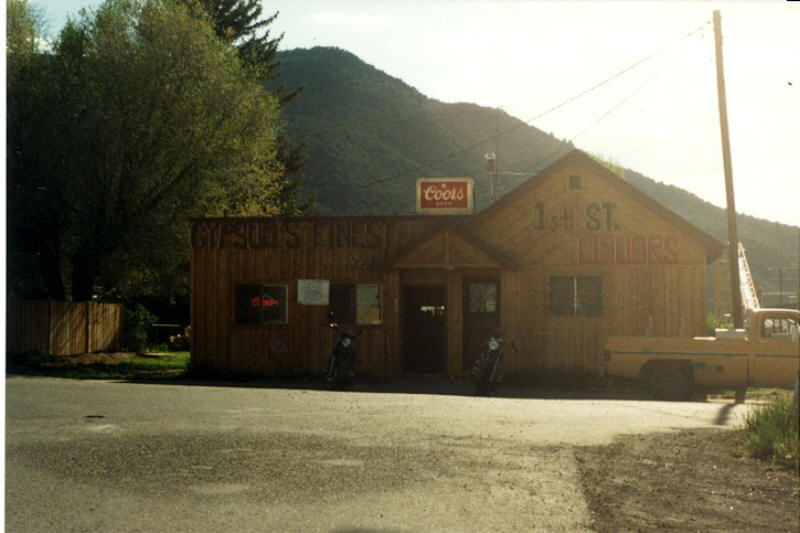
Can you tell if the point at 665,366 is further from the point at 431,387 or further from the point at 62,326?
the point at 62,326

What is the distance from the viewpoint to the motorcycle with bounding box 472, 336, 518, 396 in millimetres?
22078

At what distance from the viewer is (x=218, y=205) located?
3419 cm

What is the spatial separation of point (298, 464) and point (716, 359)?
37.6 feet

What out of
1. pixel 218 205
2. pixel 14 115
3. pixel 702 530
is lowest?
pixel 702 530

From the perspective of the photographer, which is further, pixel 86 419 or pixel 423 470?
pixel 86 419

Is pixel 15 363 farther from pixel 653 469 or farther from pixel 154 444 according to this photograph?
pixel 653 469

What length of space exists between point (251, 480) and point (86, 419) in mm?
4655

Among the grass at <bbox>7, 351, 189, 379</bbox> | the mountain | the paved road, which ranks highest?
the mountain

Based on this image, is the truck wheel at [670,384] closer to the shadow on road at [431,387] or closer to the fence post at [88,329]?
the shadow on road at [431,387]

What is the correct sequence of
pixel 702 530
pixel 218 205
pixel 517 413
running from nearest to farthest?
pixel 702 530 → pixel 517 413 → pixel 218 205

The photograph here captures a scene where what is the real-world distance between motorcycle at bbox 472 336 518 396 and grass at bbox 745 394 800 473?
35.7 ft

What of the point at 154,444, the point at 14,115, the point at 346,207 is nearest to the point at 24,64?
the point at 14,115

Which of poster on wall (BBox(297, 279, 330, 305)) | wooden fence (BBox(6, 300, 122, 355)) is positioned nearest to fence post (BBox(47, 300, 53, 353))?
wooden fence (BBox(6, 300, 122, 355))

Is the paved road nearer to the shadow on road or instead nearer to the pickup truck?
the pickup truck
